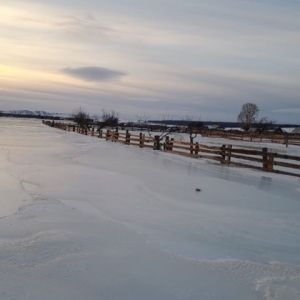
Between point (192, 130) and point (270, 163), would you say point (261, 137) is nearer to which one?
point (192, 130)

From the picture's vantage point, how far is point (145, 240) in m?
6.29

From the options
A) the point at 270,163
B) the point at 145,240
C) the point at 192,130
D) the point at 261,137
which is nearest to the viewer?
the point at 145,240

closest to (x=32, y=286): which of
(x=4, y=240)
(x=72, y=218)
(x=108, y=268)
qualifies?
(x=108, y=268)

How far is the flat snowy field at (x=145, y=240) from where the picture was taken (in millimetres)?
4555

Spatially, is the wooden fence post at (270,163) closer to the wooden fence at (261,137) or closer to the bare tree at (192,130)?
the bare tree at (192,130)

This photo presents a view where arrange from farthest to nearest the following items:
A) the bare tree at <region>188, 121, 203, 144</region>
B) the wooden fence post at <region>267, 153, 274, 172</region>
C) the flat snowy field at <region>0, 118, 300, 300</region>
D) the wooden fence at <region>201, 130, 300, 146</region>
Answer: the wooden fence at <region>201, 130, 300, 146</region>
the bare tree at <region>188, 121, 203, 144</region>
the wooden fence post at <region>267, 153, 274, 172</region>
the flat snowy field at <region>0, 118, 300, 300</region>

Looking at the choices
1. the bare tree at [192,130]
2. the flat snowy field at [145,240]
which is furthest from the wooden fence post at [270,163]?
the bare tree at [192,130]

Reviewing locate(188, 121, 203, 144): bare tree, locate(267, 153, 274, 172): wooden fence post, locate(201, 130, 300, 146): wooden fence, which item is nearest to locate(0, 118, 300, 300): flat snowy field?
locate(267, 153, 274, 172): wooden fence post

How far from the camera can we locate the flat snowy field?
4555 mm

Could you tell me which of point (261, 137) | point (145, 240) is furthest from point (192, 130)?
point (145, 240)

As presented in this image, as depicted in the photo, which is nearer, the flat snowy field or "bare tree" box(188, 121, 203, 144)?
the flat snowy field

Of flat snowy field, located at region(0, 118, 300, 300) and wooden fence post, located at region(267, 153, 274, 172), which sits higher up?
wooden fence post, located at region(267, 153, 274, 172)

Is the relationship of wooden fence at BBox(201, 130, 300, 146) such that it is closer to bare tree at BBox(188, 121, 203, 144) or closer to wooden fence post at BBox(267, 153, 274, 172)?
bare tree at BBox(188, 121, 203, 144)

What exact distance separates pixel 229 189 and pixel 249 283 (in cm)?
682
